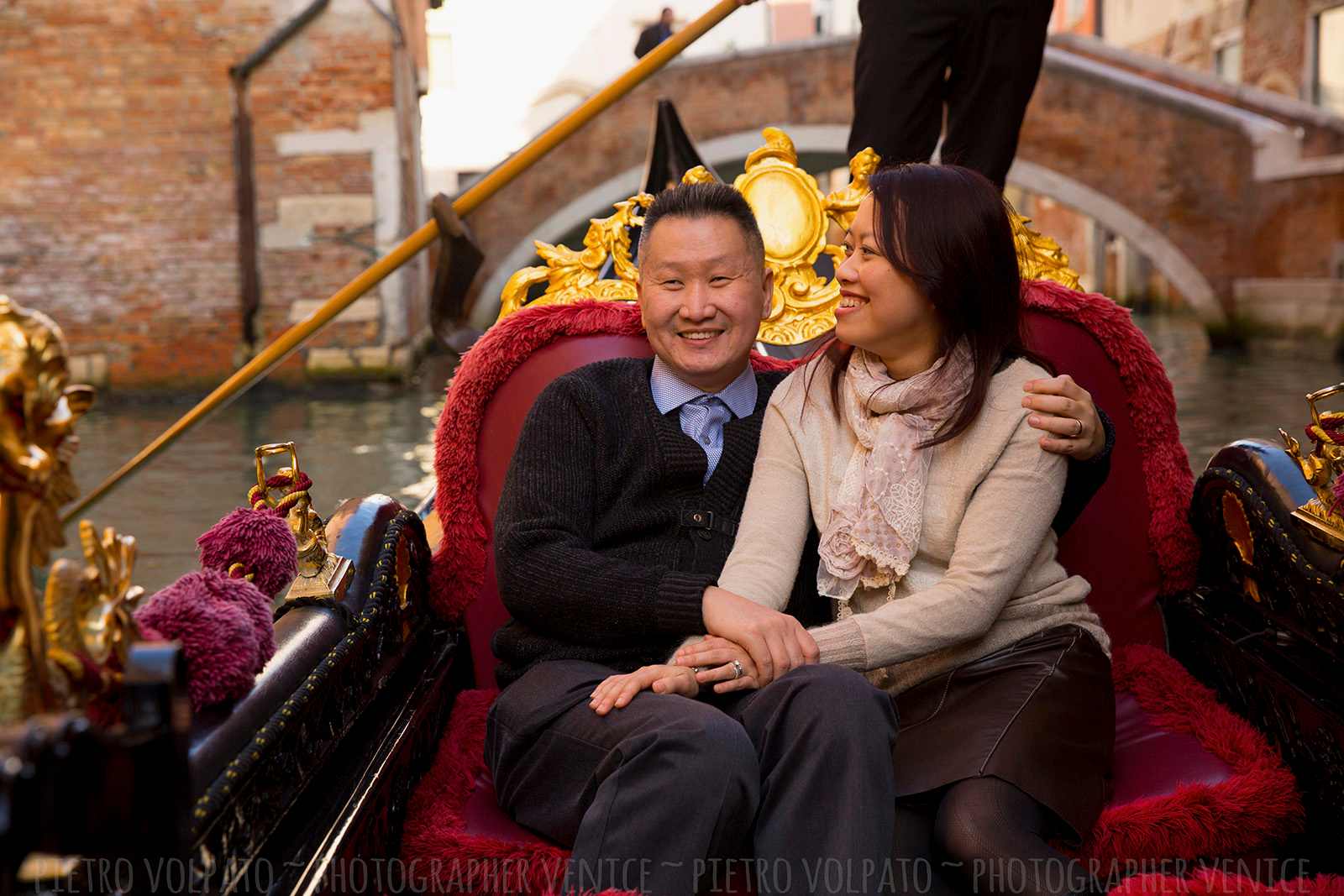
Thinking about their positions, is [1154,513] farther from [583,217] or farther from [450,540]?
[583,217]

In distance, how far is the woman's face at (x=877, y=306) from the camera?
1351 millimetres

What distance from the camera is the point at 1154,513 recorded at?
1.63 meters

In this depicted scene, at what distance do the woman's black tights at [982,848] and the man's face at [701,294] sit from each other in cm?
53

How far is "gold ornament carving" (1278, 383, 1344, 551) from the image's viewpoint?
51.3 inches

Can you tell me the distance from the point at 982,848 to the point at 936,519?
0.35 metres

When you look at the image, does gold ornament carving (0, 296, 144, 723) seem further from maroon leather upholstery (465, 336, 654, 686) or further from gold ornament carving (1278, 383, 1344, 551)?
gold ornament carving (1278, 383, 1344, 551)

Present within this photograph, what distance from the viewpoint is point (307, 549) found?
130 centimetres

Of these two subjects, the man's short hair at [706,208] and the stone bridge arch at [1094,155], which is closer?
the man's short hair at [706,208]

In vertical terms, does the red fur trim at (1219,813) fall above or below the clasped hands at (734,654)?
below

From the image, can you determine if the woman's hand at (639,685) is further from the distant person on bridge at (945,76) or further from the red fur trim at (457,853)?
the distant person on bridge at (945,76)

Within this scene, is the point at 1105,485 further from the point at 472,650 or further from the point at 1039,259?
the point at 472,650

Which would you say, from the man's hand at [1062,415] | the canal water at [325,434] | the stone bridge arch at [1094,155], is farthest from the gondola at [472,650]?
the stone bridge arch at [1094,155]

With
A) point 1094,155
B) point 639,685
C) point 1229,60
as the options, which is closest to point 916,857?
point 639,685

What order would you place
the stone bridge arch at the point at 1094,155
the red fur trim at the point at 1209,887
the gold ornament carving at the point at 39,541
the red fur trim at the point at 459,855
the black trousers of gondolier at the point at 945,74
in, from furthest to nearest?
the stone bridge arch at the point at 1094,155 → the black trousers of gondolier at the point at 945,74 → the red fur trim at the point at 459,855 → the red fur trim at the point at 1209,887 → the gold ornament carving at the point at 39,541
